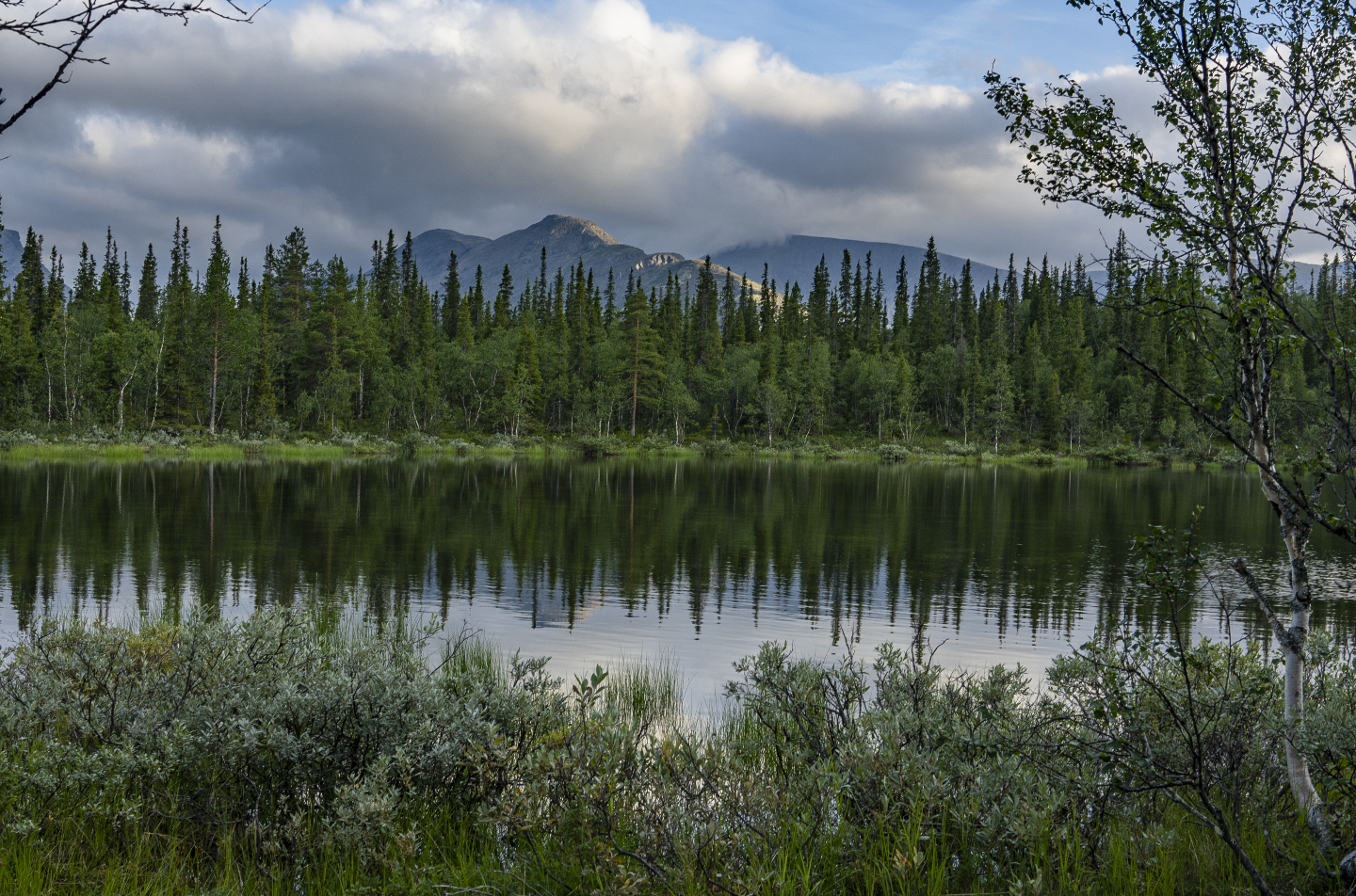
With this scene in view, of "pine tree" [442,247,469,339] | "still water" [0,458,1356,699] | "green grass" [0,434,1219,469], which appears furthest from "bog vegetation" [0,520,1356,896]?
"pine tree" [442,247,469,339]

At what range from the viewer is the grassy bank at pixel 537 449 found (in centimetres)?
6831

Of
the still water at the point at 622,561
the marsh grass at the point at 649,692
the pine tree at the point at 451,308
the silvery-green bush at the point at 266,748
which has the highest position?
the pine tree at the point at 451,308

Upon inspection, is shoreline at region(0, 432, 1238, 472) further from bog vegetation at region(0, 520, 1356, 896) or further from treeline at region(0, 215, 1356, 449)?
bog vegetation at region(0, 520, 1356, 896)

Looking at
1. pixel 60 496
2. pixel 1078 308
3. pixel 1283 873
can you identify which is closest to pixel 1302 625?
pixel 1283 873

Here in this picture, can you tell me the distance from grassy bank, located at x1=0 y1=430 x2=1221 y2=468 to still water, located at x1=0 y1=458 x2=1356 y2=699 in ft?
48.3

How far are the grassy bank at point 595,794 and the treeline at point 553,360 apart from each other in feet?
266

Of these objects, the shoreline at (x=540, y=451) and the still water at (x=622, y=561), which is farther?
the shoreline at (x=540, y=451)

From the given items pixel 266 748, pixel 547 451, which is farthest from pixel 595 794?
pixel 547 451

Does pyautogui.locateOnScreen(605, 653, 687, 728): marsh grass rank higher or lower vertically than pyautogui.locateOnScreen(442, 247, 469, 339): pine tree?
lower

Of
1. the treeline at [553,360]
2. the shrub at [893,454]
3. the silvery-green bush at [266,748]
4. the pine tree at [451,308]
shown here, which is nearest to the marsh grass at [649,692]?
the silvery-green bush at [266,748]

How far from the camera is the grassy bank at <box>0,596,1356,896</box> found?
5.11 meters

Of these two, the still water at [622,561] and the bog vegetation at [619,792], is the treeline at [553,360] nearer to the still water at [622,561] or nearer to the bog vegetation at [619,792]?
the still water at [622,561]

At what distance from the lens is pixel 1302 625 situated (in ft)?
18.0

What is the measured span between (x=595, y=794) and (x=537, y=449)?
9327 centimetres
